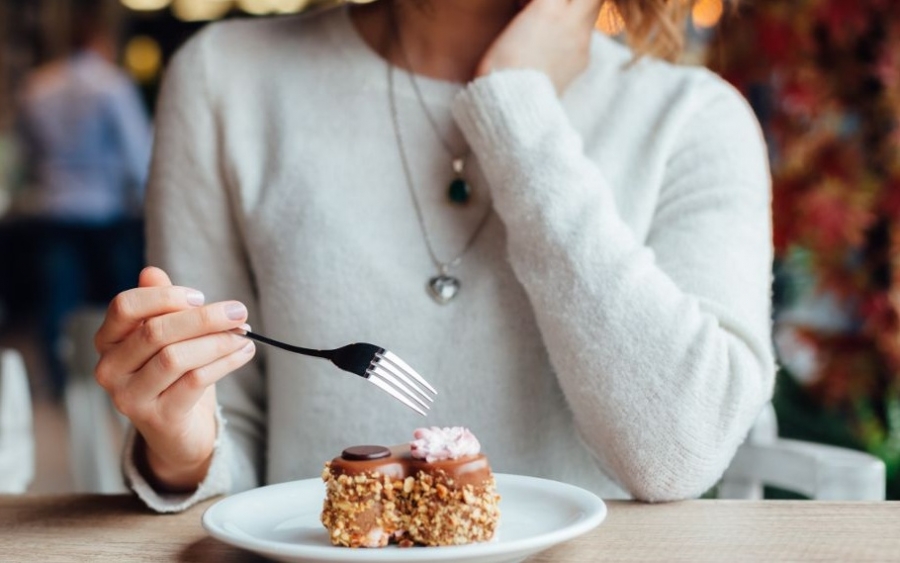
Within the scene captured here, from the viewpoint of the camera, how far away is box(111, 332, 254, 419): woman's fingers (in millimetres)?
784

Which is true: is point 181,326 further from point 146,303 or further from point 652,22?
point 652,22

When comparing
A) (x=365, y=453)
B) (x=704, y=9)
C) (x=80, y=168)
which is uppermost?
(x=80, y=168)

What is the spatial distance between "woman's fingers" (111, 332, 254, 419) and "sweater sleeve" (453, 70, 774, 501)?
0.32 m

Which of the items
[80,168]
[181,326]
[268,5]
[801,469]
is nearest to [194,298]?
[181,326]

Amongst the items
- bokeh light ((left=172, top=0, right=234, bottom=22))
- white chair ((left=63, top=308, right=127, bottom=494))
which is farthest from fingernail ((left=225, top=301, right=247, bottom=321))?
bokeh light ((left=172, top=0, right=234, bottom=22))

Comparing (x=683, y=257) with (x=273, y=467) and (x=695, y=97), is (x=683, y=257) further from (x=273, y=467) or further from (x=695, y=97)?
(x=273, y=467)

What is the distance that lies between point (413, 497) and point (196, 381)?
184 millimetres

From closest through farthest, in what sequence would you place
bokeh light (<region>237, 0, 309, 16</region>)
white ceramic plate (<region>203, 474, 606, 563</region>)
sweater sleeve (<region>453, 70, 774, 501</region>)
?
white ceramic plate (<region>203, 474, 606, 563</region>)
sweater sleeve (<region>453, 70, 774, 501</region>)
bokeh light (<region>237, 0, 309, 16</region>)

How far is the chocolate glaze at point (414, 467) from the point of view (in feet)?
2.48

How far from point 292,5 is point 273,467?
317 inches

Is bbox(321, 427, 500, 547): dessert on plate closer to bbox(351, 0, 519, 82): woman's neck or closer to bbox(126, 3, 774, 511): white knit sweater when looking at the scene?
bbox(126, 3, 774, 511): white knit sweater

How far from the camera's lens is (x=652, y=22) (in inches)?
48.6

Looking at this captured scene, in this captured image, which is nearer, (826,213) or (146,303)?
(146,303)

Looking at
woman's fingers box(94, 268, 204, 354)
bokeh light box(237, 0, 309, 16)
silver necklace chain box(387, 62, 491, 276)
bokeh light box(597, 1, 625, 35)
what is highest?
bokeh light box(237, 0, 309, 16)
